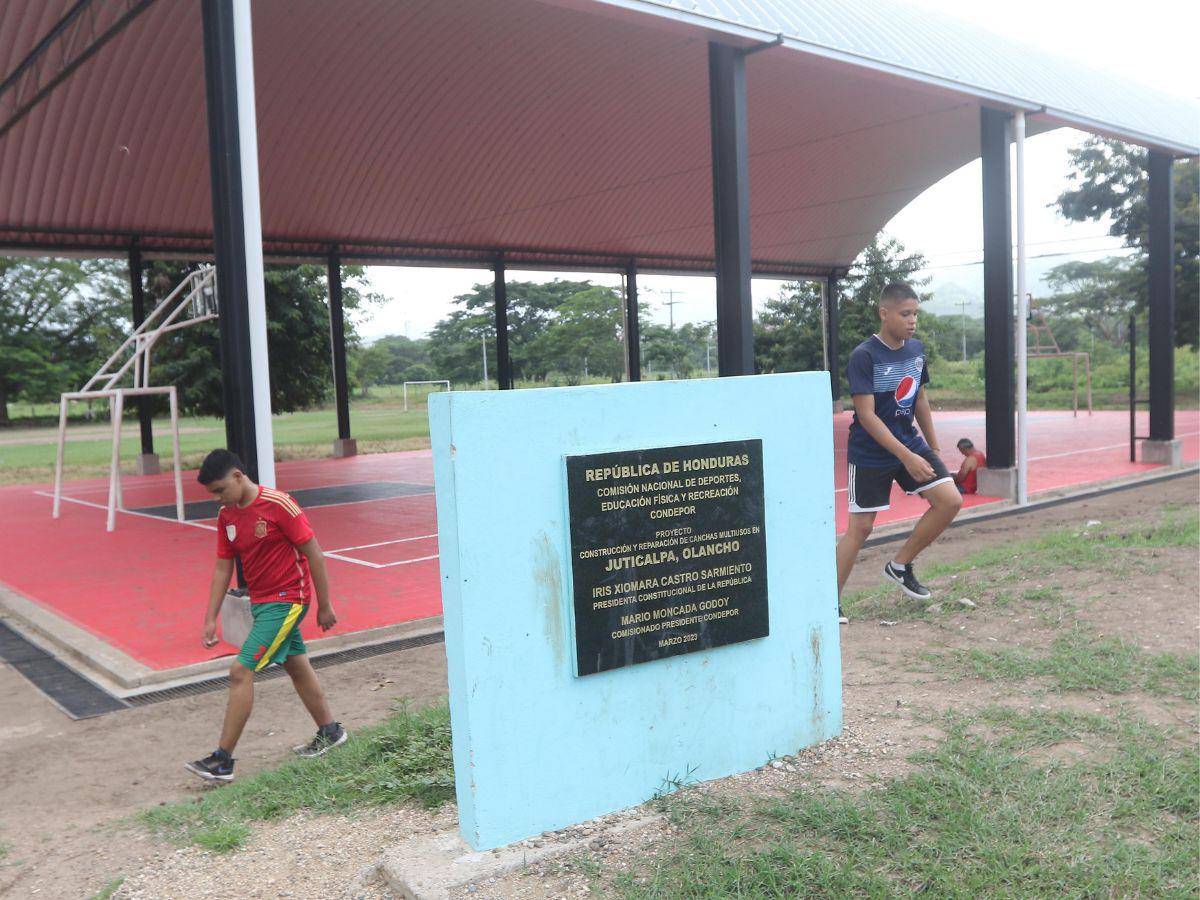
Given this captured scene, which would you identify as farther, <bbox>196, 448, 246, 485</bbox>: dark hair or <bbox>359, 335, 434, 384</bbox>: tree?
<bbox>359, 335, 434, 384</bbox>: tree

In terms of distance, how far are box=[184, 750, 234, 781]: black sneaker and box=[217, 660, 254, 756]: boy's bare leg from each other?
0.03 m

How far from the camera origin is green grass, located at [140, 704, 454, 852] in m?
4.05

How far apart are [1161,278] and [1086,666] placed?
12335 mm

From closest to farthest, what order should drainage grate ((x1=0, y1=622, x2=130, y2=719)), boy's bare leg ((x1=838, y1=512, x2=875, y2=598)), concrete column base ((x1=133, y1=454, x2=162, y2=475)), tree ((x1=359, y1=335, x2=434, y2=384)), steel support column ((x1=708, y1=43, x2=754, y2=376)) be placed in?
drainage grate ((x1=0, y1=622, x2=130, y2=719))
boy's bare leg ((x1=838, y1=512, x2=875, y2=598))
steel support column ((x1=708, y1=43, x2=754, y2=376))
concrete column base ((x1=133, y1=454, x2=162, y2=475))
tree ((x1=359, y1=335, x2=434, y2=384))

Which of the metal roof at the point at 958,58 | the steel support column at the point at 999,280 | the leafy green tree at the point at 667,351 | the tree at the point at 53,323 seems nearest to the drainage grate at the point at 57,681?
the metal roof at the point at 958,58

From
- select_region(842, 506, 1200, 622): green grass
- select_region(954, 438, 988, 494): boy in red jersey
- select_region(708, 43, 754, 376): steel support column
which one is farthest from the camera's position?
select_region(954, 438, 988, 494): boy in red jersey

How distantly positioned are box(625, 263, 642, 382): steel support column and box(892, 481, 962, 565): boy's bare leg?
20656 millimetres

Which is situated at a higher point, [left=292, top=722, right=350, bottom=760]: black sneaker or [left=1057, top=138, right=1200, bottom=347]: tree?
[left=1057, top=138, right=1200, bottom=347]: tree

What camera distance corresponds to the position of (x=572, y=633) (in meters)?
3.62

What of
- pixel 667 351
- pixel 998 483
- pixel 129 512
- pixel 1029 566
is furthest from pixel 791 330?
pixel 1029 566

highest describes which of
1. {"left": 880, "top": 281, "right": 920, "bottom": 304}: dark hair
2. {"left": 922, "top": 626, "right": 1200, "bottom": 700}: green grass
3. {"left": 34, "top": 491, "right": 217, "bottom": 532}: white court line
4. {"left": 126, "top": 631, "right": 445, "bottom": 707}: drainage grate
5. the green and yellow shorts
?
{"left": 880, "top": 281, "right": 920, "bottom": 304}: dark hair

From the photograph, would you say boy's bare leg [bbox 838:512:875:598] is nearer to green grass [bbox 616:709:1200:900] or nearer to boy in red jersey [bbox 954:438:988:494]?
green grass [bbox 616:709:1200:900]

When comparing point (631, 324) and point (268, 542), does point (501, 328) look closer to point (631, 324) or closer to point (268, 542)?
point (631, 324)

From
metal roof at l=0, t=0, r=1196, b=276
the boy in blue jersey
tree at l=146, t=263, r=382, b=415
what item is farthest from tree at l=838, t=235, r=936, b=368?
the boy in blue jersey
